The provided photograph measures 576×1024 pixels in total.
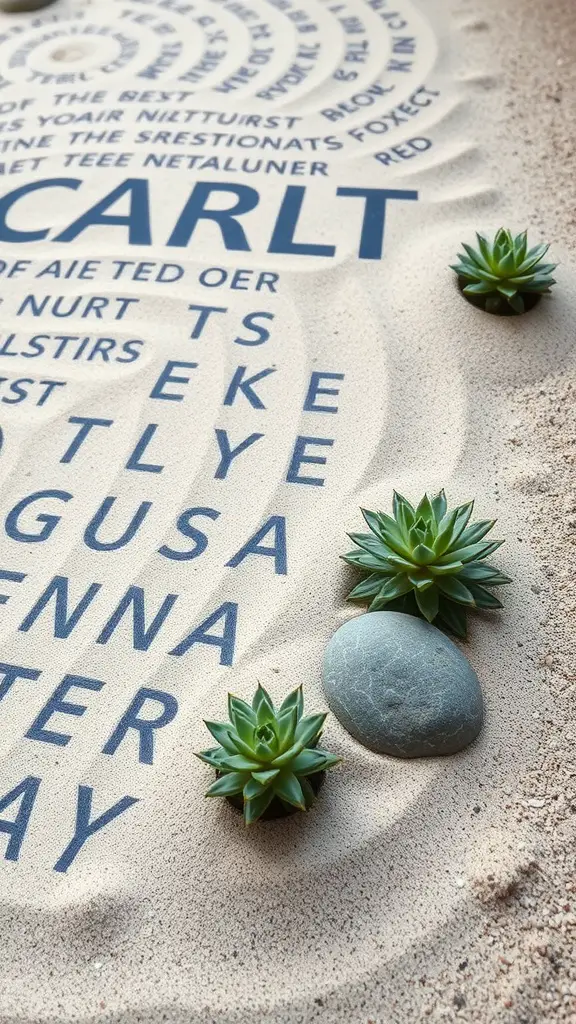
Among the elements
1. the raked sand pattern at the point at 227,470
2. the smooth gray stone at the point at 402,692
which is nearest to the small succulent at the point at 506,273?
the raked sand pattern at the point at 227,470

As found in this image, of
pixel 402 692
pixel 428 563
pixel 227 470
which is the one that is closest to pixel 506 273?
pixel 227 470

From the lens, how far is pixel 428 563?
6.45 feet

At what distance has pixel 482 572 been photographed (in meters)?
2.04

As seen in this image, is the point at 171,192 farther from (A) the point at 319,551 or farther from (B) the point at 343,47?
(A) the point at 319,551

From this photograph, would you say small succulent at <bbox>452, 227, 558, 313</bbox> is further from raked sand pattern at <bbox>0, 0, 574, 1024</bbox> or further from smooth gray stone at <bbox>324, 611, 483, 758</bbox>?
smooth gray stone at <bbox>324, 611, 483, 758</bbox>

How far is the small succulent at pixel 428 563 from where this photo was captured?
6.44 ft

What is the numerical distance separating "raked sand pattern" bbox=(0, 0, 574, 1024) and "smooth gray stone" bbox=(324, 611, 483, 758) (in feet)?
0.14

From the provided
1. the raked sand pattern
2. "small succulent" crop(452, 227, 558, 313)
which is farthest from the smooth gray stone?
"small succulent" crop(452, 227, 558, 313)

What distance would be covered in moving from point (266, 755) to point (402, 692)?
0.32 metres

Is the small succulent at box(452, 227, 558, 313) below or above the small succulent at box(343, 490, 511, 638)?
above

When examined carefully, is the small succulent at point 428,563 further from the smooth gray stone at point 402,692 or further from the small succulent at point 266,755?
the small succulent at point 266,755

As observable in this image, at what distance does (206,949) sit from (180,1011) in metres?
0.10

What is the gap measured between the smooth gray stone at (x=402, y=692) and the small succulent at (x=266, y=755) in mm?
132

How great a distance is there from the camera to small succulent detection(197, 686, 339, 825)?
1661 millimetres
